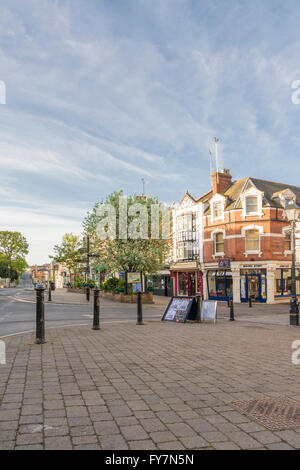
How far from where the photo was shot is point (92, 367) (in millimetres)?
6098

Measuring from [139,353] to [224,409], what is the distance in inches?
132

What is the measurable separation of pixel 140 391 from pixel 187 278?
102ft

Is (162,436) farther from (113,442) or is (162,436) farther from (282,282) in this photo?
(282,282)

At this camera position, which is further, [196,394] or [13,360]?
[13,360]

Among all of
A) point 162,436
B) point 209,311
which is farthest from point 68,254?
point 162,436

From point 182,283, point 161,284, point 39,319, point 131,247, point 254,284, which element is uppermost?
point 131,247

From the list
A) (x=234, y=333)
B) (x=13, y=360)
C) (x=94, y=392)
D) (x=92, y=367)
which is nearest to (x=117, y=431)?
(x=94, y=392)

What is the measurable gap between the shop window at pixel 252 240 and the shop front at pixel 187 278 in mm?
5992

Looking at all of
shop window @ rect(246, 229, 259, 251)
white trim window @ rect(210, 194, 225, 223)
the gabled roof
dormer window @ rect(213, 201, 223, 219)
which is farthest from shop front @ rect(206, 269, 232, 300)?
the gabled roof

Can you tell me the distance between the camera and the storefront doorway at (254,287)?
94.4 ft

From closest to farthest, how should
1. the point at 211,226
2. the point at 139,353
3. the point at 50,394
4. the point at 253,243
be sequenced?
the point at 50,394
the point at 139,353
the point at 253,243
the point at 211,226

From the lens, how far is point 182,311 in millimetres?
13094
